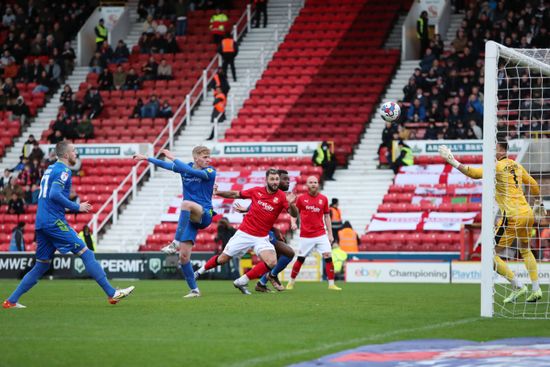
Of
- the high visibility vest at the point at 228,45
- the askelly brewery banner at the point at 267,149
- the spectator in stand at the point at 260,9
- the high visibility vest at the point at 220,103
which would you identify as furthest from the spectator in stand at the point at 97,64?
the askelly brewery banner at the point at 267,149

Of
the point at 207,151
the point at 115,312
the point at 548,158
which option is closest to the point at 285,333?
the point at 115,312

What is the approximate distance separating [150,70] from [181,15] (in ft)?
15.3

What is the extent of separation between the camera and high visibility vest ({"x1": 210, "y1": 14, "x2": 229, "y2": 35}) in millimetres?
40812

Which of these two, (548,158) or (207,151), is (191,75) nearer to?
(548,158)

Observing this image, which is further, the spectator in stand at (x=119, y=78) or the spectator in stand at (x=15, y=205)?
the spectator in stand at (x=119, y=78)

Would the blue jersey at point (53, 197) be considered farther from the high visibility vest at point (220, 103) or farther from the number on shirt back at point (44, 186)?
the high visibility vest at point (220, 103)

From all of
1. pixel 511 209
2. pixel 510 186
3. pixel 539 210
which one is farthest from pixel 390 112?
pixel 511 209

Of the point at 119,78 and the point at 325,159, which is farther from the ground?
the point at 119,78

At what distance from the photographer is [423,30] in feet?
125

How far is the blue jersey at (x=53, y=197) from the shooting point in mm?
14602

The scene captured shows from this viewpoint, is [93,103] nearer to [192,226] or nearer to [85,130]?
[85,130]

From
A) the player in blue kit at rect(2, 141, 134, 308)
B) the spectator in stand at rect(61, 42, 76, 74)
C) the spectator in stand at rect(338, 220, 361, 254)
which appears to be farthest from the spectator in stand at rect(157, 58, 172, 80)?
the player in blue kit at rect(2, 141, 134, 308)

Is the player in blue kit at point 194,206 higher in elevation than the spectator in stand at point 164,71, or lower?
lower

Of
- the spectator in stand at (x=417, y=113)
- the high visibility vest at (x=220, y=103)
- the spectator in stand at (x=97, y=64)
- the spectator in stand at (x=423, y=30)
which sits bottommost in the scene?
the spectator in stand at (x=417, y=113)
